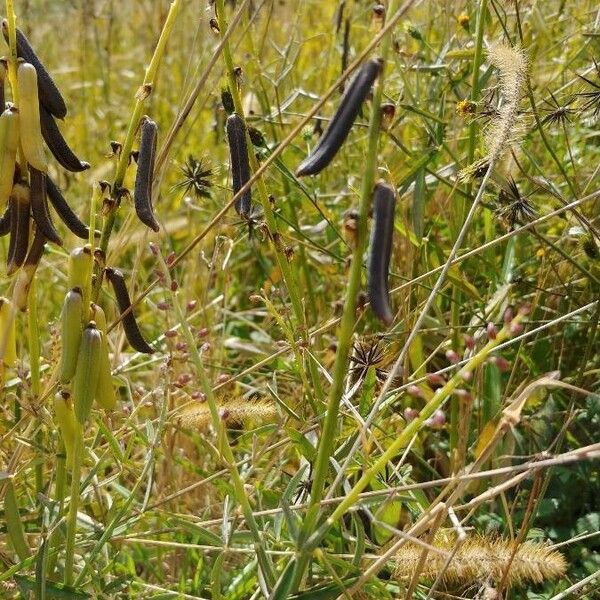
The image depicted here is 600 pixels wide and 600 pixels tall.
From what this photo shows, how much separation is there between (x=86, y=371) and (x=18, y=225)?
19 cm

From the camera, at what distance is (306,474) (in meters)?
1.27

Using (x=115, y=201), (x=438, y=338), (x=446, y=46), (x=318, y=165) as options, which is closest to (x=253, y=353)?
(x=438, y=338)

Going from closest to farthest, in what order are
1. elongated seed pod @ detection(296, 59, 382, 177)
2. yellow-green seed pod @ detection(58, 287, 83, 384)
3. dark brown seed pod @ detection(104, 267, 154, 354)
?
elongated seed pod @ detection(296, 59, 382, 177) → yellow-green seed pod @ detection(58, 287, 83, 384) → dark brown seed pod @ detection(104, 267, 154, 354)

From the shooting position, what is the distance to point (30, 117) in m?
1.03

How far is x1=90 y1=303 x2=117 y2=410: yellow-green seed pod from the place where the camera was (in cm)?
103

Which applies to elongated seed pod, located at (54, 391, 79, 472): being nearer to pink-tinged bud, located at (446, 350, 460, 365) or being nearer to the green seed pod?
the green seed pod

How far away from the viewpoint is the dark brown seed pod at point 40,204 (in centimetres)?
107

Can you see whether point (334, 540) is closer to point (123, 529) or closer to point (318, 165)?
point (123, 529)

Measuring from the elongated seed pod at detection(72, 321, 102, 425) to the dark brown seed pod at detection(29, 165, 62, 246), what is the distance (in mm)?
Answer: 128

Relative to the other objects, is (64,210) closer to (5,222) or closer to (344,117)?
(5,222)

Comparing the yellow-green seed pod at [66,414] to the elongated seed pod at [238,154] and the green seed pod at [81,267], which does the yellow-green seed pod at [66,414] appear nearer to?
the green seed pod at [81,267]

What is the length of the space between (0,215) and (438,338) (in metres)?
0.85

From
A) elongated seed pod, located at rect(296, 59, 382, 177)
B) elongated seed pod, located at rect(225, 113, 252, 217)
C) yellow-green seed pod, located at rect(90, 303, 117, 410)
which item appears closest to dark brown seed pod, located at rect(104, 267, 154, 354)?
yellow-green seed pod, located at rect(90, 303, 117, 410)

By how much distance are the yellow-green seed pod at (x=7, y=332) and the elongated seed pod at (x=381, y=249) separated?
44 cm
